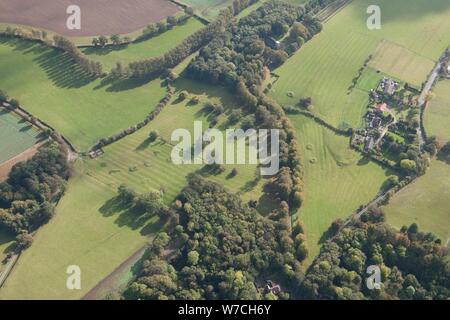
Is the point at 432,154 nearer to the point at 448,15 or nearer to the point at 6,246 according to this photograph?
the point at 448,15

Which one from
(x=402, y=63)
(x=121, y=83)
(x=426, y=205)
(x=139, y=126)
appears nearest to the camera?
(x=426, y=205)

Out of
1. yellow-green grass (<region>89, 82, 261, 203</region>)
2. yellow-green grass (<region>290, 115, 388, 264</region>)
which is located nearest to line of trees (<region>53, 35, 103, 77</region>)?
yellow-green grass (<region>89, 82, 261, 203</region>)

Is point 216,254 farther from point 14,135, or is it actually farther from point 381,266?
point 14,135

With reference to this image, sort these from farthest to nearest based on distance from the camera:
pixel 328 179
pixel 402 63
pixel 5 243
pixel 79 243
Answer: pixel 402 63 < pixel 328 179 < pixel 79 243 < pixel 5 243

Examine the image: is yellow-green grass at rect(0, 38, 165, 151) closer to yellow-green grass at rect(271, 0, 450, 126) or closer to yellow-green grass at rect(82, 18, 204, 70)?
Answer: yellow-green grass at rect(82, 18, 204, 70)

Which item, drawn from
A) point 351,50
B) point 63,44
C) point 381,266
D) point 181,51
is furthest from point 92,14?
point 381,266

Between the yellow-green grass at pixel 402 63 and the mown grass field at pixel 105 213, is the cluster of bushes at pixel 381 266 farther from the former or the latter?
the yellow-green grass at pixel 402 63
